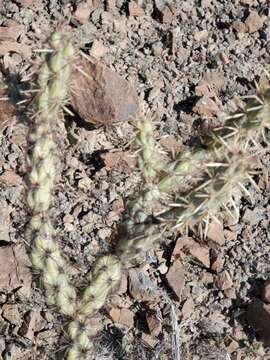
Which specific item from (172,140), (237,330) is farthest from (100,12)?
(237,330)

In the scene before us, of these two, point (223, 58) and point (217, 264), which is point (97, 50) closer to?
point (223, 58)

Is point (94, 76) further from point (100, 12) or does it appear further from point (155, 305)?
point (155, 305)

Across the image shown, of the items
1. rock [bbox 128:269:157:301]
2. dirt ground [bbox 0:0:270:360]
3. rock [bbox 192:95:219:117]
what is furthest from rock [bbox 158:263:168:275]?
rock [bbox 192:95:219:117]

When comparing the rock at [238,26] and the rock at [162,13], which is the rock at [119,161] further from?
the rock at [238,26]

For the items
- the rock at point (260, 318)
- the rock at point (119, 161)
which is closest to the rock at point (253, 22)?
the rock at point (119, 161)

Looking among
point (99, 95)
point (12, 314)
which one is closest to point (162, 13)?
point (99, 95)

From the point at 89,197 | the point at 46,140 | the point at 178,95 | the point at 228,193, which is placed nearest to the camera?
the point at 228,193
